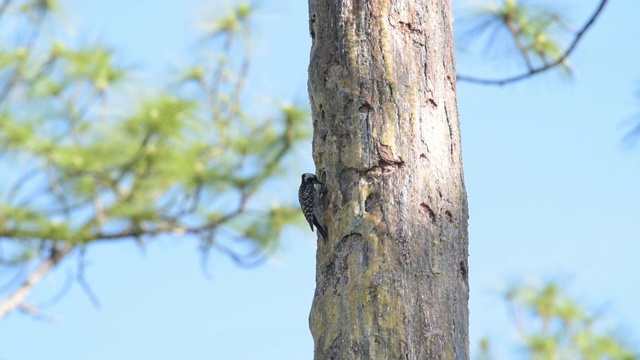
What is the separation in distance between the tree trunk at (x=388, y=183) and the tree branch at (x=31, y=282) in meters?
3.90

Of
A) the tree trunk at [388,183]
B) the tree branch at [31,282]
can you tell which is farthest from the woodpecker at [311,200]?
the tree branch at [31,282]

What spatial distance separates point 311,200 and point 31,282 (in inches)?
141

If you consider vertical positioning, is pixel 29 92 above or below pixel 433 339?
above

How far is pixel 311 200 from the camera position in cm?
315

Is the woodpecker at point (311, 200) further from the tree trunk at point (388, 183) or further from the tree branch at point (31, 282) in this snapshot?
the tree branch at point (31, 282)

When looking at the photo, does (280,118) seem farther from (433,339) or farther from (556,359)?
(433,339)

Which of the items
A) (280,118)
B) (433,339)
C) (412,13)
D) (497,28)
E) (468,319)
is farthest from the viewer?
(280,118)

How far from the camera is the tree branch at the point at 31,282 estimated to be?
6.00 m

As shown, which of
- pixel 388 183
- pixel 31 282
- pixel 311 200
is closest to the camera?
pixel 388 183

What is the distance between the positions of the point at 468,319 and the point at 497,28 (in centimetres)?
224

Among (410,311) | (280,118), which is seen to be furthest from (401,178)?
(280,118)

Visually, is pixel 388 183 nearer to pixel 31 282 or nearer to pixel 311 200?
pixel 311 200

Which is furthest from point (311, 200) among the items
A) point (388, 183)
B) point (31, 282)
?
point (31, 282)

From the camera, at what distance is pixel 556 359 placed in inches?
228
